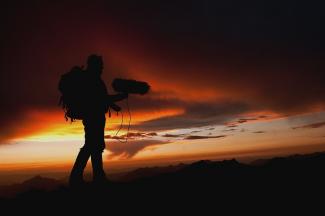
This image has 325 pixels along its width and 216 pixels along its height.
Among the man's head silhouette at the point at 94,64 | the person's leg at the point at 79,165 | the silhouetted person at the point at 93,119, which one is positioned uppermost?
the man's head silhouette at the point at 94,64

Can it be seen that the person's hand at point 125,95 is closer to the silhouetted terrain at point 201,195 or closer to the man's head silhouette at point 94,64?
the man's head silhouette at point 94,64

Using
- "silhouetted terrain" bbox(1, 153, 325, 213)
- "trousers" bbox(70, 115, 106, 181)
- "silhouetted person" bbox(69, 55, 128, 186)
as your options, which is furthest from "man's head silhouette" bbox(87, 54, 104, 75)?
"silhouetted terrain" bbox(1, 153, 325, 213)

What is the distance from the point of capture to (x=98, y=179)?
36.8 feet

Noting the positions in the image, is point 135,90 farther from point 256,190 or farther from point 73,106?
point 256,190

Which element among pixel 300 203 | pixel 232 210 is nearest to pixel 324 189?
pixel 300 203

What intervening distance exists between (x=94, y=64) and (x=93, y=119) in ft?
5.11

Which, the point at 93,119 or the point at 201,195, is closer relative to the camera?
the point at 93,119

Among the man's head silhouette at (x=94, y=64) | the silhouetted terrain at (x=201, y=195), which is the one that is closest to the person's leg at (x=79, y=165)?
the silhouetted terrain at (x=201, y=195)

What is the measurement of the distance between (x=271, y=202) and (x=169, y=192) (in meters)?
3.01

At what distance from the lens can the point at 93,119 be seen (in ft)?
35.7

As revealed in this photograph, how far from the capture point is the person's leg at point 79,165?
1098 centimetres

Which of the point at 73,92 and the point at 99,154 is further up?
the point at 73,92

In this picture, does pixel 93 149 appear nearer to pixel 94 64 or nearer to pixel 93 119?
pixel 93 119

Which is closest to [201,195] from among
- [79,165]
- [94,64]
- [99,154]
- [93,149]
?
[99,154]
